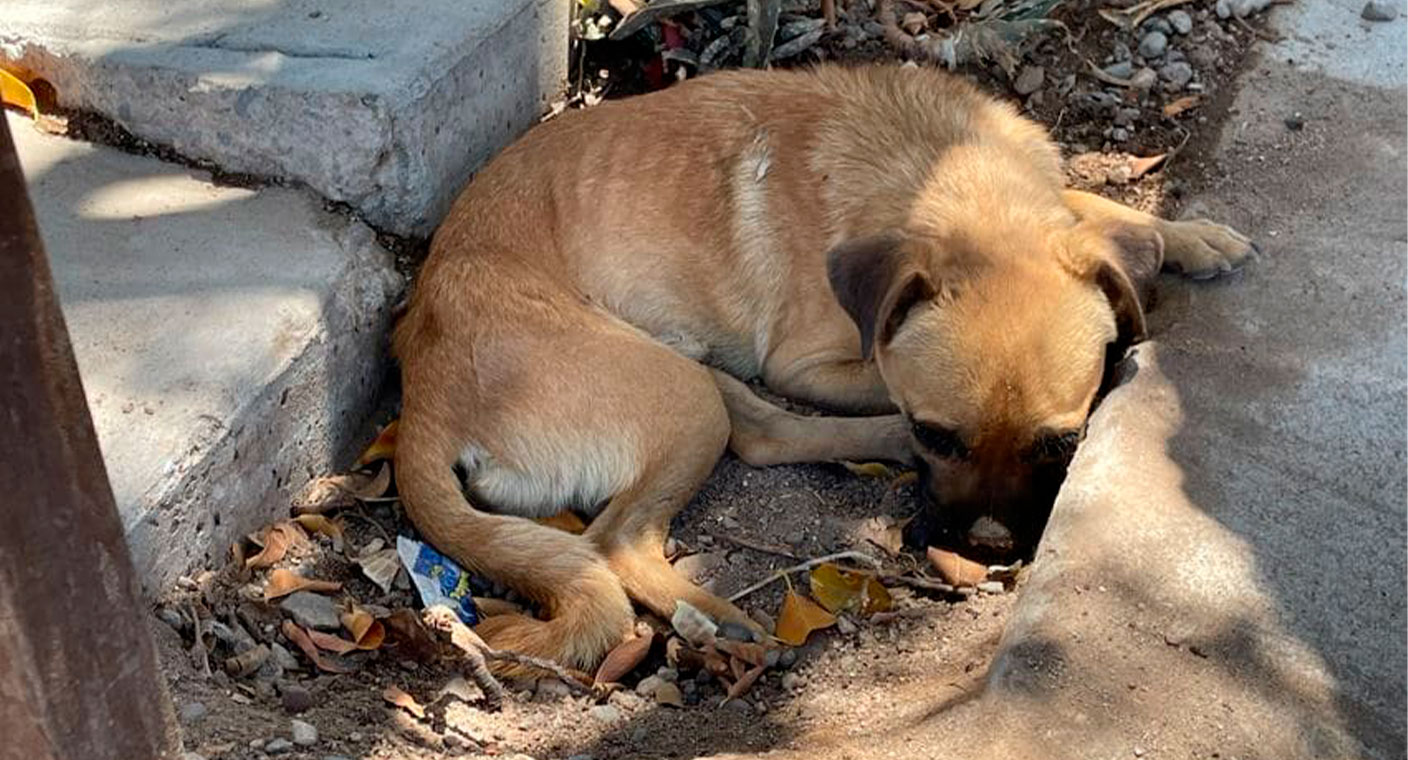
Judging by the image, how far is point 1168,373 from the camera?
404cm

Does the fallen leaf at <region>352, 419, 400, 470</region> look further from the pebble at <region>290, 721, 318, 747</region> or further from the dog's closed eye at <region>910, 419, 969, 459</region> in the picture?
the dog's closed eye at <region>910, 419, 969, 459</region>

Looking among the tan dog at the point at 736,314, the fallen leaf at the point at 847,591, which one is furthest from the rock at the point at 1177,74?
the fallen leaf at the point at 847,591

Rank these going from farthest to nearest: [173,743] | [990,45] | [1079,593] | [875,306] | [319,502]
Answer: [990,45] < [319,502] < [875,306] < [1079,593] < [173,743]

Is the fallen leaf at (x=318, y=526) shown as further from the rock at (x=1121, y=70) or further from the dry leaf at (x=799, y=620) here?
the rock at (x=1121, y=70)

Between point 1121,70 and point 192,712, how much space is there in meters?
4.14

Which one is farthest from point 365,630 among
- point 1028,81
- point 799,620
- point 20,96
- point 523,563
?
point 1028,81

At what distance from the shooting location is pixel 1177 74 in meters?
5.75

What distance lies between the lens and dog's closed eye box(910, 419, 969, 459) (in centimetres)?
400

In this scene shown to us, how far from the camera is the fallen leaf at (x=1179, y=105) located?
560 centimetres

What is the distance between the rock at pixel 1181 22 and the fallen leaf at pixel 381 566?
12.0 ft

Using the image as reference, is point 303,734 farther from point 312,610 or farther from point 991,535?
point 991,535

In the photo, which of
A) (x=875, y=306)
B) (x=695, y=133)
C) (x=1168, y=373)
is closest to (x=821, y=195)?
(x=695, y=133)

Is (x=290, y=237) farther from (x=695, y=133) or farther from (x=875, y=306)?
(x=875, y=306)

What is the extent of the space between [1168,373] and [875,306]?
2.58 ft
